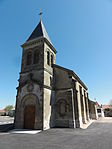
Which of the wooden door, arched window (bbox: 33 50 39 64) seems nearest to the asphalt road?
the wooden door

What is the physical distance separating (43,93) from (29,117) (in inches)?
141

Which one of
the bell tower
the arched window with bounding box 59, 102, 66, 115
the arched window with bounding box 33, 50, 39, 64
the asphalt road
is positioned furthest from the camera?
the arched window with bounding box 33, 50, 39, 64

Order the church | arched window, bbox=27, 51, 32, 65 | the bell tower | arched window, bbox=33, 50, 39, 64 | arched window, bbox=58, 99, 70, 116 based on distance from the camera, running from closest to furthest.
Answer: the bell tower
the church
arched window, bbox=58, 99, 70, 116
arched window, bbox=33, 50, 39, 64
arched window, bbox=27, 51, 32, 65

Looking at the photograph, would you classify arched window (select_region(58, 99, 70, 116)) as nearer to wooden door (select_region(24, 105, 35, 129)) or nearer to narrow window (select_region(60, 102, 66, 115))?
narrow window (select_region(60, 102, 66, 115))

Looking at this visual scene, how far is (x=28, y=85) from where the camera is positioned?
15562 mm

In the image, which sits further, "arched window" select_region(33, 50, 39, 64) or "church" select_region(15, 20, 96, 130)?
"arched window" select_region(33, 50, 39, 64)

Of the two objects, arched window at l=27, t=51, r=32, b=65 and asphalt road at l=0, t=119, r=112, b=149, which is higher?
arched window at l=27, t=51, r=32, b=65

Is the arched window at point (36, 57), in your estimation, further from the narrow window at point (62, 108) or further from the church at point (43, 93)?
the narrow window at point (62, 108)

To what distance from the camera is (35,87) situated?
15.0 metres

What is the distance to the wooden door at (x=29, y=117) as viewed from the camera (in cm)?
1391

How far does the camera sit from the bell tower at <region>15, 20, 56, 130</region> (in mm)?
13852

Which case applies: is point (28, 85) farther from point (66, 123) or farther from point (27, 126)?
point (66, 123)

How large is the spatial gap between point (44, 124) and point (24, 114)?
3.25 m

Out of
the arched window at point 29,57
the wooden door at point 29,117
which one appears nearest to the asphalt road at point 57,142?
the wooden door at point 29,117
